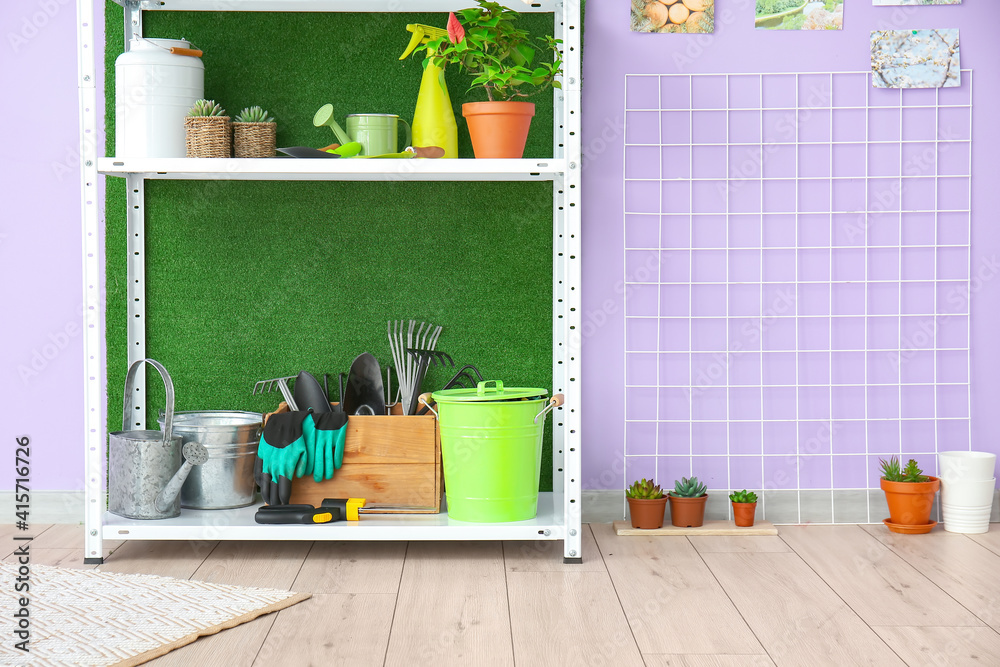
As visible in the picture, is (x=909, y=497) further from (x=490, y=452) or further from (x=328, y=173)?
(x=328, y=173)

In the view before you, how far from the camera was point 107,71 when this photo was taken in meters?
2.47

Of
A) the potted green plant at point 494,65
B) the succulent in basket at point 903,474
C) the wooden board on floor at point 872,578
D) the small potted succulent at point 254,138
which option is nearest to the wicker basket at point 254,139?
the small potted succulent at point 254,138

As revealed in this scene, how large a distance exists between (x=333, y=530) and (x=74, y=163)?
127 centimetres

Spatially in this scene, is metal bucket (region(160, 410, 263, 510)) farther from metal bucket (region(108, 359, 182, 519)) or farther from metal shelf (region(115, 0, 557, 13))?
metal shelf (region(115, 0, 557, 13))

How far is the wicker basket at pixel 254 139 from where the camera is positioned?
2.15 metres

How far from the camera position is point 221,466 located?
224cm

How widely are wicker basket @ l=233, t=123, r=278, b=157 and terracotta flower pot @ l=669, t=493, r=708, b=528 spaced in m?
1.37

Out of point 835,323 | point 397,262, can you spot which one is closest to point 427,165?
point 397,262

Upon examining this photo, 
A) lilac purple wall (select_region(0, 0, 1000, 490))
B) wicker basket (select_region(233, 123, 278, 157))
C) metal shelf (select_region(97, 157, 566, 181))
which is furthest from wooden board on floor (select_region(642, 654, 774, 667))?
wicker basket (select_region(233, 123, 278, 157))

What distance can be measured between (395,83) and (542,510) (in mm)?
1215

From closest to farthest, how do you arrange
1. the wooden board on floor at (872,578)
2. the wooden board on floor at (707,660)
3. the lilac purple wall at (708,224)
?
the wooden board on floor at (707,660) < the wooden board on floor at (872,578) < the lilac purple wall at (708,224)

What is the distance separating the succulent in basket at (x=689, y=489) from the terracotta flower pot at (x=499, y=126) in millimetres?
978

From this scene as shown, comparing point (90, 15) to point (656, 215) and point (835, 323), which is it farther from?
point (835, 323)

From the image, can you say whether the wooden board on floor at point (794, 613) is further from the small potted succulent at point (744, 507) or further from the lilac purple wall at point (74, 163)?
the lilac purple wall at point (74, 163)
